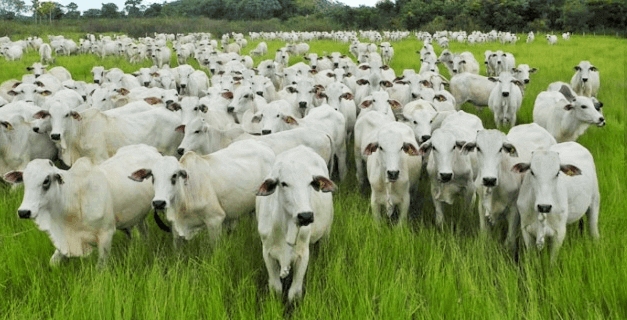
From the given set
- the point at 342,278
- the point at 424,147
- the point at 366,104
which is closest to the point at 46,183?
the point at 342,278

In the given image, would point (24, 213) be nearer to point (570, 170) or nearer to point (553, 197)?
point (553, 197)

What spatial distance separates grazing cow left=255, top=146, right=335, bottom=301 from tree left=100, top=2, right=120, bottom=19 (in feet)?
284

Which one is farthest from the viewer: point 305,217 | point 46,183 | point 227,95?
point 227,95

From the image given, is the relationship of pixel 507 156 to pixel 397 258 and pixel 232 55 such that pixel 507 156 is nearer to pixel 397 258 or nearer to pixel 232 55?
pixel 397 258

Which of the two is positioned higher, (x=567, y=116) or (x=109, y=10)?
(x=109, y=10)

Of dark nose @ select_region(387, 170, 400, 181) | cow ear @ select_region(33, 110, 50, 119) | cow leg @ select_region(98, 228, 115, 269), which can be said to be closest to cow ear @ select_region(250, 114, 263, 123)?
cow ear @ select_region(33, 110, 50, 119)

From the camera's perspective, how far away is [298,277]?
14.9ft

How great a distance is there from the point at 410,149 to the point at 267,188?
2.47 meters

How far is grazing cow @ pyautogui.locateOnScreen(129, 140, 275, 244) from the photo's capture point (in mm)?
5098

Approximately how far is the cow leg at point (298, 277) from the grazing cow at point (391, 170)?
1.78 metres

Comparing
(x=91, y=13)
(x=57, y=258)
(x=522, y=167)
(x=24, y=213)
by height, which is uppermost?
(x=91, y=13)

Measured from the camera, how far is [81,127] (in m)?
7.72

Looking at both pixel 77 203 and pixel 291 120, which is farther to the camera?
pixel 291 120

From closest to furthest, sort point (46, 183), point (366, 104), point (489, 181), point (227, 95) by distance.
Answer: point (46, 183) < point (489, 181) < point (366, 104) < point (227, 95)
